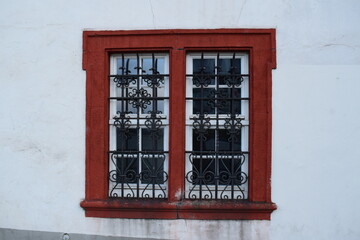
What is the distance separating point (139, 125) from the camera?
3.76m

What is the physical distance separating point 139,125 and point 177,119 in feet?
1.74

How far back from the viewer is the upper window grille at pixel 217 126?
3.66 m

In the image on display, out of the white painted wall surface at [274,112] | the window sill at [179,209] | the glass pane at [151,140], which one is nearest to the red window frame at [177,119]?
the window sill at [179,209]

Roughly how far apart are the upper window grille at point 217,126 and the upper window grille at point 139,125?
0.35 metres

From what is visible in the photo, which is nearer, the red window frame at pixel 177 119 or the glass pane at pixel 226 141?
the red window frame at pixel 177 119

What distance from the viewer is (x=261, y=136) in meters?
3.56

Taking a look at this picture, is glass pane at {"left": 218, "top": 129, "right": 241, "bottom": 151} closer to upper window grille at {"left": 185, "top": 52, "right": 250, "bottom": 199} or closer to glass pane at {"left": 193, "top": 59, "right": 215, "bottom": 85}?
upper window grille at {"left": 185, "top": 52, "right": 250, "bottom": 199}

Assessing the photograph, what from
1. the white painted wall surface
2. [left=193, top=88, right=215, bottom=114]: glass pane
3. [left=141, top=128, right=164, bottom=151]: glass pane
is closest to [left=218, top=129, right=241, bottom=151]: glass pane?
[left=193, top=88, right=215, bottom=114]: glass pane

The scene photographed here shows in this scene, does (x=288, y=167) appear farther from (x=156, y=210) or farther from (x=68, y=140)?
(x=68, y=140)

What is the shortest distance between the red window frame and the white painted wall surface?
106mm

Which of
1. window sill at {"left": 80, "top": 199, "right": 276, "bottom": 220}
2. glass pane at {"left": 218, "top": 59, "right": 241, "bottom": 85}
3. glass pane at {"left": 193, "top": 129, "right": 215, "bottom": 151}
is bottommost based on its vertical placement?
window sill at {"left": 80, "top": 199, "right": 276, "bottom": 220}

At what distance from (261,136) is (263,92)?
557 millimetres

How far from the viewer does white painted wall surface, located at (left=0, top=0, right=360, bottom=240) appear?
3512mm

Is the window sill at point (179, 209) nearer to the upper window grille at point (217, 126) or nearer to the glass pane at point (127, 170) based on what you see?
the upper window grille at point (217, 126)
